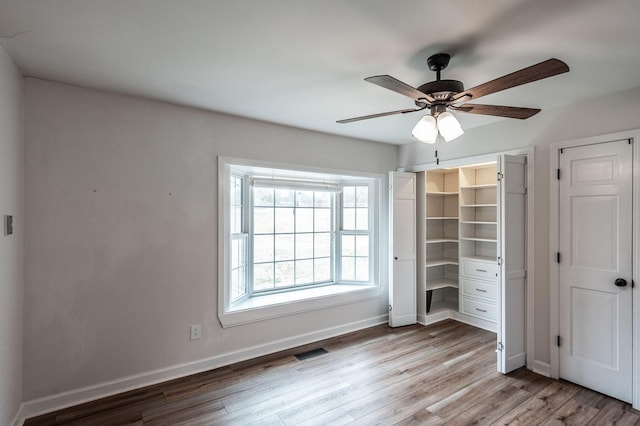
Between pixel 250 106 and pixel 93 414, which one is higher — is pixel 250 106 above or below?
above

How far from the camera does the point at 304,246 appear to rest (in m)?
3.96

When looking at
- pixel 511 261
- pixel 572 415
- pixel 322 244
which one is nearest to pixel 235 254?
pixel 322 244

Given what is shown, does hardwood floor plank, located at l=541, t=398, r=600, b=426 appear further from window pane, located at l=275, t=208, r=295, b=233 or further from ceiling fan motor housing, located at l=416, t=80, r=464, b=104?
window pane, located at l=275, t=208, r=295, b=233

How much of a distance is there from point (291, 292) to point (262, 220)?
93cm

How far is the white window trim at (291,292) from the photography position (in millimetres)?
2990

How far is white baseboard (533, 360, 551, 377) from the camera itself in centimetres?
283

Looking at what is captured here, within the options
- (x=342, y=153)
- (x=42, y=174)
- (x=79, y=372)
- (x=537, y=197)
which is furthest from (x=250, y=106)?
(x=537, y=197)

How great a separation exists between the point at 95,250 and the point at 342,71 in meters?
2.31

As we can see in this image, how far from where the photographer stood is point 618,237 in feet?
8.14

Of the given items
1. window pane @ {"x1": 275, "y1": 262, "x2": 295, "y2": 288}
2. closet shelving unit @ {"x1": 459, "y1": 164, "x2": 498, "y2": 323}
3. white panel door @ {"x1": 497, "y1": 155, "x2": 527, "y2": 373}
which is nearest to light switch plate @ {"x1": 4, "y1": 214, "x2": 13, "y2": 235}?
window pane @ {"x1": 275, "y1": 262, "x2": 295, "y2": 288}

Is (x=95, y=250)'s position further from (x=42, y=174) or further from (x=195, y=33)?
(x=195, y=33)

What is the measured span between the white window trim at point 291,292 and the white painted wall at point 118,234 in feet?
0.25

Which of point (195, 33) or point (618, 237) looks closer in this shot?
point (195, 33)

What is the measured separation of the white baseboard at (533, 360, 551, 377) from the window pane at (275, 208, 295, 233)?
282 centimetres
